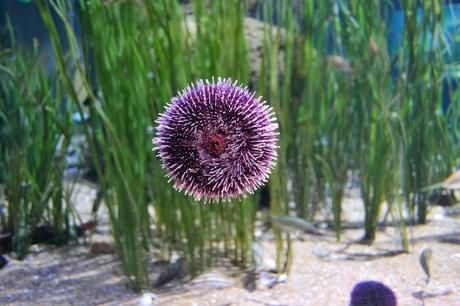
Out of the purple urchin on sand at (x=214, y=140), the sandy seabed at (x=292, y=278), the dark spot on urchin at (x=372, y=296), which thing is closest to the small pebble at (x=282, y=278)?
the sandy seabed at (x=292, y=278)

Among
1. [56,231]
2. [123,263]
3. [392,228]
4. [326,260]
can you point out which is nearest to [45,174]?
[56,231]

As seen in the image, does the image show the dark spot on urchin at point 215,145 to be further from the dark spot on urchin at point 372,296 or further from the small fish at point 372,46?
the small fish at point 372,46

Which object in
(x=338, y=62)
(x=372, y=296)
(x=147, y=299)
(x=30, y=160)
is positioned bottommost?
(x=147, y=299)

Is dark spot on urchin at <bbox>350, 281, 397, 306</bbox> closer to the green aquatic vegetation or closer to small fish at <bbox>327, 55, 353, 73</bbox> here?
the green aquatic vegetation

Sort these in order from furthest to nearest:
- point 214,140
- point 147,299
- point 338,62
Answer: point 338,62
point 147,299
point 214,140

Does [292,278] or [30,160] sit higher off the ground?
[30,160]

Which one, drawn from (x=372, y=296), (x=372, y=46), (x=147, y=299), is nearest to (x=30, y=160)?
(x=147, y=299)

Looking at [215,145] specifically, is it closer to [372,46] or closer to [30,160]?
[30,160]

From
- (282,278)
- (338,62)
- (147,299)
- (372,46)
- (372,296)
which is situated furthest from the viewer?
(338,62)
